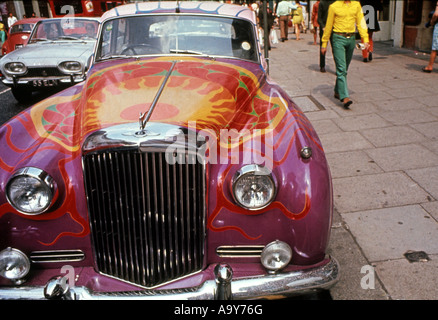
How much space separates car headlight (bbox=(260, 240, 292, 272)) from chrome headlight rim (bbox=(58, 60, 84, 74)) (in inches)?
254

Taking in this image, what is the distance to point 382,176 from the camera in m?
4.38

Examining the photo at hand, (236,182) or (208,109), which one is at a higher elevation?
(208,109)

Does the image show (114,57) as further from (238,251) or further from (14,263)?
(238,251)

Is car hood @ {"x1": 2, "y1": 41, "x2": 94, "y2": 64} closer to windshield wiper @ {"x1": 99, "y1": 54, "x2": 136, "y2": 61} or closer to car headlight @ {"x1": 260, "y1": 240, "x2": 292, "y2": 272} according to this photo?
windshield wiper @ {"x1": 99, "y1": 54, "x2": 136, "y2": 61}

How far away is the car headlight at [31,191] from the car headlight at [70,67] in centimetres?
591

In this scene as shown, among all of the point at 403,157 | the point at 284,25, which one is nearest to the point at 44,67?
the point at 403,157

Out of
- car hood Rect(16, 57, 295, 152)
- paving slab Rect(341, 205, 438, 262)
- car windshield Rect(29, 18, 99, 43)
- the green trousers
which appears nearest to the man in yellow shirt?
the green trousers

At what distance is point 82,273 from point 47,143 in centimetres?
82

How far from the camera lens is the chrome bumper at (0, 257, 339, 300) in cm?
210
